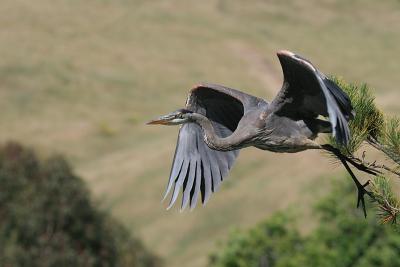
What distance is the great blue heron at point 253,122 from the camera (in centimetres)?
694

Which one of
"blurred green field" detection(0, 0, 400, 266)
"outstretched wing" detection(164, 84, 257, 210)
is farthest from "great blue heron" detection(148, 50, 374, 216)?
"blurred green field" detection(0, 0, 400, 266)

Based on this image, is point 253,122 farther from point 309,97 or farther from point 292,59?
point 292,59

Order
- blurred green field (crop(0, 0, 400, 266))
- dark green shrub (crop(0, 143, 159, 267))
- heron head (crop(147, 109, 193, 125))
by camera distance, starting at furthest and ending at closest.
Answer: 1. blurred green field (crop(0, 0, 400, 266))
2. dark green shrub (crop(0, 143, 159, 267))
3. heron head (crop(147, 109, 193, 125))

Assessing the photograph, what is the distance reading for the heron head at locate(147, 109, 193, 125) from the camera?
7984 millimetres

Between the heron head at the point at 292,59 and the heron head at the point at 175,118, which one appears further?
the heron head at the point at 175,118

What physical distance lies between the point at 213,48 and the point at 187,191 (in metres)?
75.3

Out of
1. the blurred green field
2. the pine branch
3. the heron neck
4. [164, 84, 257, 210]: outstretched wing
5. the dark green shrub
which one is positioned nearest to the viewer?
the pine branch

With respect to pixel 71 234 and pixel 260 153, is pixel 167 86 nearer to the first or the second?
pixel 260 153

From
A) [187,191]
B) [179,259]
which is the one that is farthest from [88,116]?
[187,191]

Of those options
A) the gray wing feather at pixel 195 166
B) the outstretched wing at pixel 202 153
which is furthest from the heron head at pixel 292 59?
the gray wing feather at pixel 195 166

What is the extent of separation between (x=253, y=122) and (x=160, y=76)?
68461mm

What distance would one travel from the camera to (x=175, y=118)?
8.08 meters

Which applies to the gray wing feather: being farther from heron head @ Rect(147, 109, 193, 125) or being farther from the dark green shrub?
the dark green shrub

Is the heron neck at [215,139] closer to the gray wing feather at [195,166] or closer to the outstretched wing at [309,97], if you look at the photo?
the outstretched wing at [309,97]
